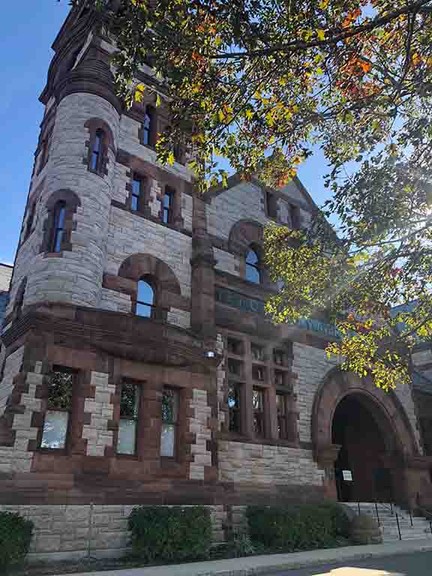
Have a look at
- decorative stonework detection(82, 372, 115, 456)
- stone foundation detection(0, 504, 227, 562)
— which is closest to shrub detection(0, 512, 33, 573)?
stone foundation detection(0, 504, 227, 562)

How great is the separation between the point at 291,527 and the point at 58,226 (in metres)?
10.8

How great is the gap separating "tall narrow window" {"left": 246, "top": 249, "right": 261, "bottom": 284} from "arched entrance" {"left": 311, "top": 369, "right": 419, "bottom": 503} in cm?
493

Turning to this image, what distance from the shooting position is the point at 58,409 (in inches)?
446

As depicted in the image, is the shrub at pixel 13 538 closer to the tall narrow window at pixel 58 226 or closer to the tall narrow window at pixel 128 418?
the tall narrow window at pixel 128 418

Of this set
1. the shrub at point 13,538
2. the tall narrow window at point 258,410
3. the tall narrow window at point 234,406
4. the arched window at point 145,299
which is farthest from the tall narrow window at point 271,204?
the shrub at point 13,538

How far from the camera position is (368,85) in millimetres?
10008

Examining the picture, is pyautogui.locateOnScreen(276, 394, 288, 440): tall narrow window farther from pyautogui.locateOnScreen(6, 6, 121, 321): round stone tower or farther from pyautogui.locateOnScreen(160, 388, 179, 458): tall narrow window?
pyautogui.locateOnScreen(6, 6, 121, 321): round stone tower

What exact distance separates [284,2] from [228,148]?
2676 millimetres

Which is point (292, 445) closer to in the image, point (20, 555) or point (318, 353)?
point (318, 353)

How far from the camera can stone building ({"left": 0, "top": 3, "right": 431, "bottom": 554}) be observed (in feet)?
36.1

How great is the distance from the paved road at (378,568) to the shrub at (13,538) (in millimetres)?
4889

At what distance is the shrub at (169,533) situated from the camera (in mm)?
10484

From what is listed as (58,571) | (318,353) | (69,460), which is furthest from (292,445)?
(58,571)

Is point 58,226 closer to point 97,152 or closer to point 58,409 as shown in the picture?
point 97,152
